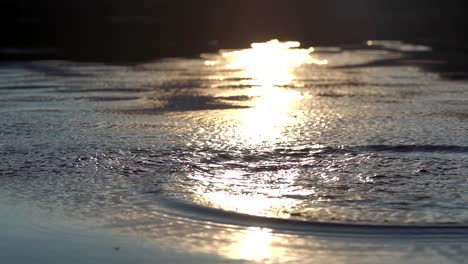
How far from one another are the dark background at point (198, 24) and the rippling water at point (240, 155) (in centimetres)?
1450

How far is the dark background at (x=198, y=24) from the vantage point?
135 ft

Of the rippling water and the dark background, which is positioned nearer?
the rippling water

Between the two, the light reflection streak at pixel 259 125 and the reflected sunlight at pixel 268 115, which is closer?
the light reflection streak at pixel 259 125

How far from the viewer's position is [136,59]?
3256 centimetres

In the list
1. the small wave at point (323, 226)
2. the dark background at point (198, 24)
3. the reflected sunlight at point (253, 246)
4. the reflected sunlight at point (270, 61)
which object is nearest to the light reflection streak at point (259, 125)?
the reflected sunlight at point (270, 61)

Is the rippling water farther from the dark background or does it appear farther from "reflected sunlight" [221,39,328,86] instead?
the dark background

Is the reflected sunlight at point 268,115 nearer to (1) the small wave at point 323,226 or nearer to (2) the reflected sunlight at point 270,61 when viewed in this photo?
(2) the reflected sunlight at point 270,61

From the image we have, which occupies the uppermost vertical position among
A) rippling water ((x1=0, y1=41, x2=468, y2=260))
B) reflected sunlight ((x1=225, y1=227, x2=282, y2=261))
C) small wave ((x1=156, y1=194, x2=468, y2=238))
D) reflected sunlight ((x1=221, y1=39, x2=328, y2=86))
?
reflected sunlight ((x1=221, y1=39, x2=328, y2=86))

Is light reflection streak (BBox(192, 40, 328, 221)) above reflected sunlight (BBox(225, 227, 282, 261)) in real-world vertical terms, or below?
above

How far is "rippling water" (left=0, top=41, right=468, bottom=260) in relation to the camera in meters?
8.81

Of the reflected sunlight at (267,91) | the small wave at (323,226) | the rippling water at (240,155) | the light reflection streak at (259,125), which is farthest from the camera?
the reflected sunlight at (267,91)

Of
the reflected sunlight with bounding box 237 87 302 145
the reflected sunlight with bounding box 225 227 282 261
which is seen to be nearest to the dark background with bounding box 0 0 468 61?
the reflected sunlight with bounding box 237 87 302 145

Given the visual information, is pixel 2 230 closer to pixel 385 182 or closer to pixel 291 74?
pixel 385 182

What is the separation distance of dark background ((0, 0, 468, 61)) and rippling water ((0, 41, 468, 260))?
14505 millimetres
